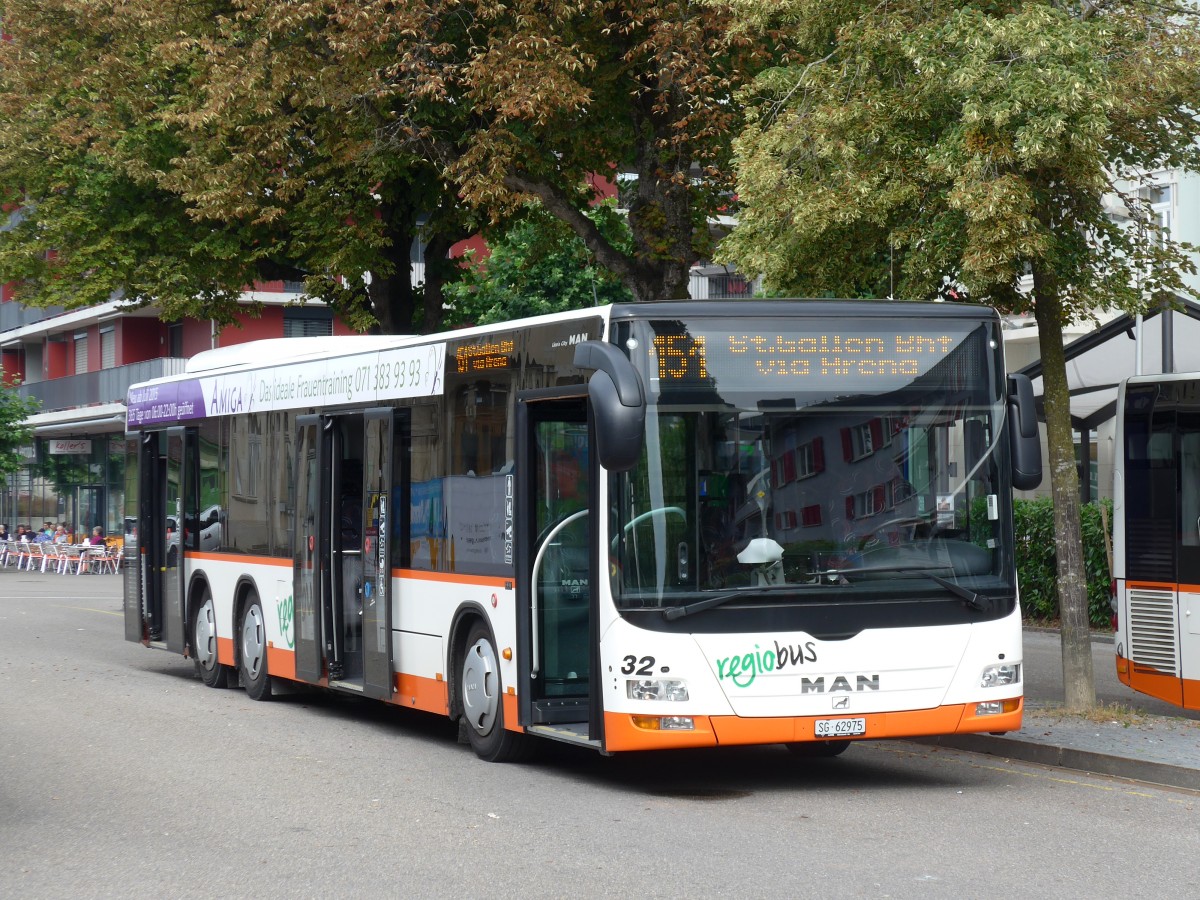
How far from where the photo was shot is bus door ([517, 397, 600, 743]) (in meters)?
10.9

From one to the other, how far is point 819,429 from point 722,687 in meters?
1.56

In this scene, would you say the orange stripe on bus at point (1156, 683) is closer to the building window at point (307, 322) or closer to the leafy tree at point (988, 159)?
the leafy tree at point (988, 159)

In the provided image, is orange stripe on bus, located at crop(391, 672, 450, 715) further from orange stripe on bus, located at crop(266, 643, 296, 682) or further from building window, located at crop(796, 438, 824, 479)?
building window, located at crop(796, 438, 824, 479)

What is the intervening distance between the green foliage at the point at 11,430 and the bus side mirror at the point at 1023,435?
43722mm

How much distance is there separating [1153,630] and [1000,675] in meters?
3.52

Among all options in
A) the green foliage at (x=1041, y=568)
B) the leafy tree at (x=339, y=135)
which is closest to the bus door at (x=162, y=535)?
the leafy tree at (x=339, y=135)

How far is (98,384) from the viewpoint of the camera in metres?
55.0

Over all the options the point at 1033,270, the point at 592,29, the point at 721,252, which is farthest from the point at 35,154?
the point at 1033,270

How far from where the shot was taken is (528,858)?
8.19 metres

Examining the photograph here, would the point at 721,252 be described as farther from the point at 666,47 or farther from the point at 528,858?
the point at 528,858

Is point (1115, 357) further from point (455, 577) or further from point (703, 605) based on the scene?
point (703, 605)

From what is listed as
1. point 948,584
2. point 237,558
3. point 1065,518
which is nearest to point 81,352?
point 237,558

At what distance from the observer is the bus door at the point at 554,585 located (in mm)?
10906

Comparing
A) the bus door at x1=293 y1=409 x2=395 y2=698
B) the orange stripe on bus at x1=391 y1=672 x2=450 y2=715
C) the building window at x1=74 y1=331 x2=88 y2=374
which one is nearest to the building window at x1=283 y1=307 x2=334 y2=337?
the building window at x1=74 y1=331 x2=88 y2=374
